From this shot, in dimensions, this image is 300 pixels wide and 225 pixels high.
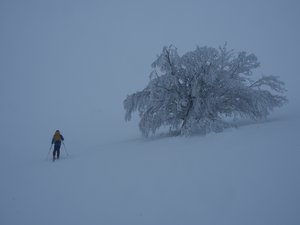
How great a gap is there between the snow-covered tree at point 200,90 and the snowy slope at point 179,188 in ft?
14.1

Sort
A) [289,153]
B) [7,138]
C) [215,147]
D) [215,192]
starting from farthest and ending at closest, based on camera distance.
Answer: [7,138] < [215,147] < [289,153] < [215,192]

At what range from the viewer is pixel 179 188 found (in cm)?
887

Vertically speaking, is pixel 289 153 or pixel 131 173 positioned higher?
pixel 289 153

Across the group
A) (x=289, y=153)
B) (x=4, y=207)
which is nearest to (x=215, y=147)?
(x=289, y=153)

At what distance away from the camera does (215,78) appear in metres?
17.5

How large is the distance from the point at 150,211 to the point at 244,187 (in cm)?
280

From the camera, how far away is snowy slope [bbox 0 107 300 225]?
7.34 m

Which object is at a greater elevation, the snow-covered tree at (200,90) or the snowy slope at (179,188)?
the snow-covered tree at (200,90)

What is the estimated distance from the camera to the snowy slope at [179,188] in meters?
7.34

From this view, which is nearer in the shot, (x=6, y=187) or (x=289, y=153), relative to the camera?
Result: (x=289, y=153)

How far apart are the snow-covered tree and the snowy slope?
4.28 m

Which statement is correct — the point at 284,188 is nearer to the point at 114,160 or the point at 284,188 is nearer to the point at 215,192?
the point at 215,192

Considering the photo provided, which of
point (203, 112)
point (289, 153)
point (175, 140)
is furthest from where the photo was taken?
point (203, 112)

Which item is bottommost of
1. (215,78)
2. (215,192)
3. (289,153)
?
(215,192)
